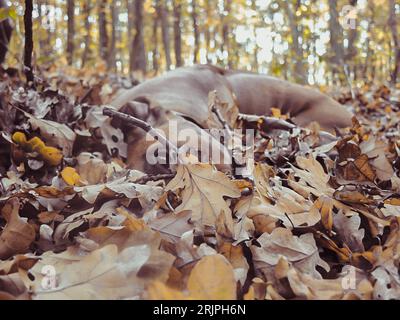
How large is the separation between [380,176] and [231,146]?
57 cm

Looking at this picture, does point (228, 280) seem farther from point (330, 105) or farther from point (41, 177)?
point (330, 105)

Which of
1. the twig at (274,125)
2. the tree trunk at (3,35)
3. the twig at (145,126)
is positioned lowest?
the twig at (274,125)

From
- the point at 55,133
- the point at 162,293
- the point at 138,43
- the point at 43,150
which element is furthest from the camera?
the point at 138,43

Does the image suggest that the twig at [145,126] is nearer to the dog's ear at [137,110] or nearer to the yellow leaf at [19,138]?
the yellow leaf at [19,138]

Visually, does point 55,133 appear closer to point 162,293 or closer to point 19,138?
point 19,138

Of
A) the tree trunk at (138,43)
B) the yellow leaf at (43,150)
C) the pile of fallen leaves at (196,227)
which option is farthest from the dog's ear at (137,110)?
the tree trunk at (138,43)

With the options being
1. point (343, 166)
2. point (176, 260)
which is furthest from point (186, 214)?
point (343, 166)

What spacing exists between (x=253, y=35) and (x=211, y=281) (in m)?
15.9

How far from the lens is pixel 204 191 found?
4.13 ft

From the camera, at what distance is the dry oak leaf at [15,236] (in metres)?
1.11

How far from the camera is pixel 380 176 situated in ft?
5.54

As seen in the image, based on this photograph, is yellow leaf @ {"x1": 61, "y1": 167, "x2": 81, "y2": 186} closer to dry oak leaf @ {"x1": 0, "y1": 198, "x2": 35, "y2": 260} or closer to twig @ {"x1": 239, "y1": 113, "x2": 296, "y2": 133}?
dry oak leaf @ {"x1": 0, "y1": 198, "x2": 35, "y2": 260}

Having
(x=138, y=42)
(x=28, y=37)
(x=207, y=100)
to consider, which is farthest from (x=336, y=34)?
(x=28, y=37)

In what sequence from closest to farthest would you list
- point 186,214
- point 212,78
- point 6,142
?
point 186,214 < point 6,142 < point 212,78
